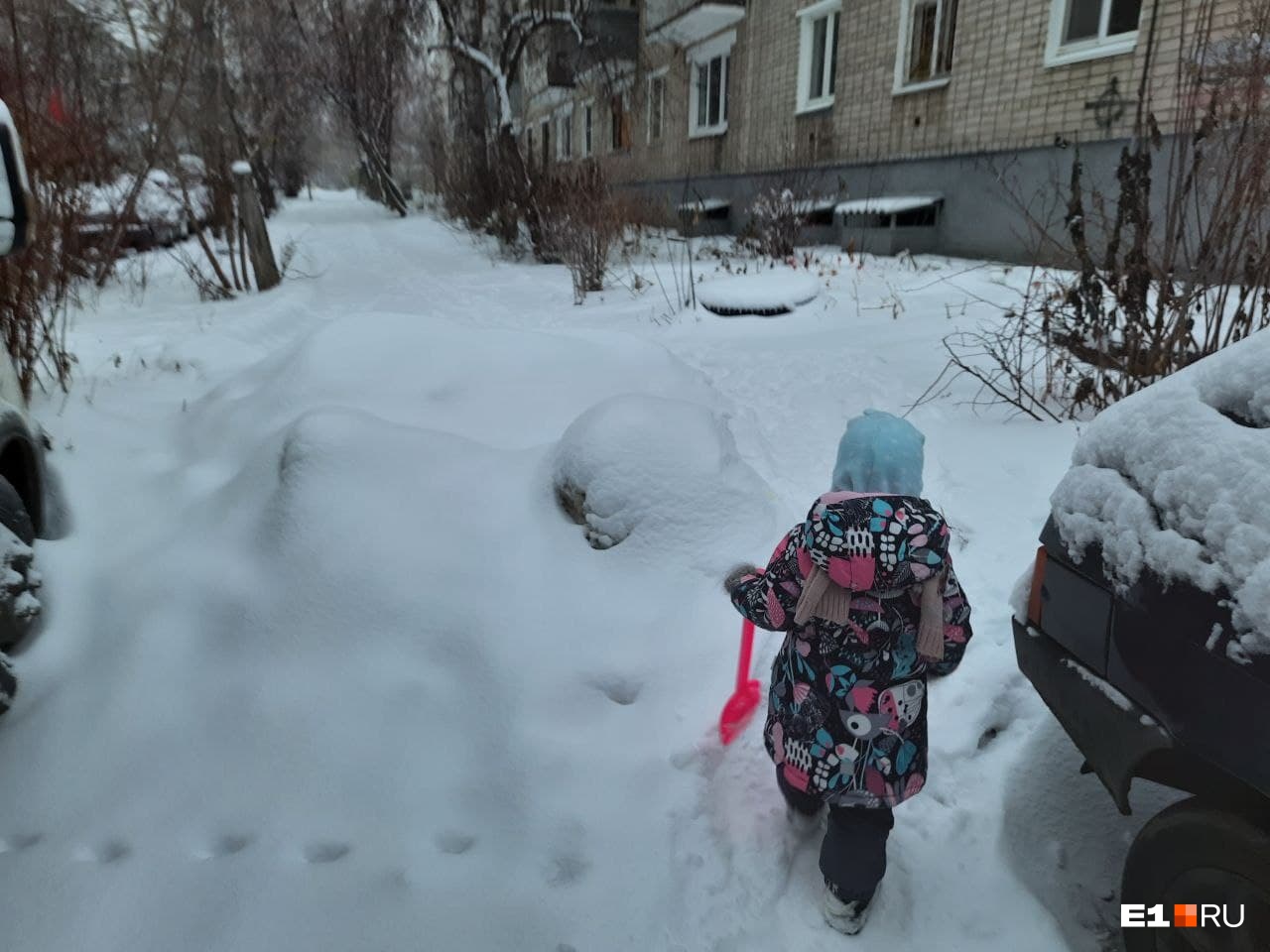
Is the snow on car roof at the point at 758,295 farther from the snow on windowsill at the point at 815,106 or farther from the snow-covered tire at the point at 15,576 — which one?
the snow on windowsill at the point at 815,106

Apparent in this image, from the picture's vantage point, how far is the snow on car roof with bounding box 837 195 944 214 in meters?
11.3

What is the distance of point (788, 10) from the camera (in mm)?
14359

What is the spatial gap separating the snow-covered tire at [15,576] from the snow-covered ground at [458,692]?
167 mm

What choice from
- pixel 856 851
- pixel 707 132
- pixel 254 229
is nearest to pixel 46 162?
pixel 254 229

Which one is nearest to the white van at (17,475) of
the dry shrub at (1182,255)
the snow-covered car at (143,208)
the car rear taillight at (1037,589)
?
the car rear taillight at (1037,589)

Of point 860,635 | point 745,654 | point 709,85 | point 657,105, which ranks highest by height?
point 709,85

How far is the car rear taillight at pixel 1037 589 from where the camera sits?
6.18 ft

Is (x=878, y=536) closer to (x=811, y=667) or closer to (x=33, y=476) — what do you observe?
(x=811, y=667)

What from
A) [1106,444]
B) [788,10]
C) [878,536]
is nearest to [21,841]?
[878,536]

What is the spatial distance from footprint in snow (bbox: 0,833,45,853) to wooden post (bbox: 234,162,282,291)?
7848 mm

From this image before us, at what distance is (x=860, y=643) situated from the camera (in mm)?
1769

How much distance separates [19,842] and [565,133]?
1117 inches

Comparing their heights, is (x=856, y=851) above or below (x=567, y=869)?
above

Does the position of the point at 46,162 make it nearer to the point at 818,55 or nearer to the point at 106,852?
the point at 106,852
